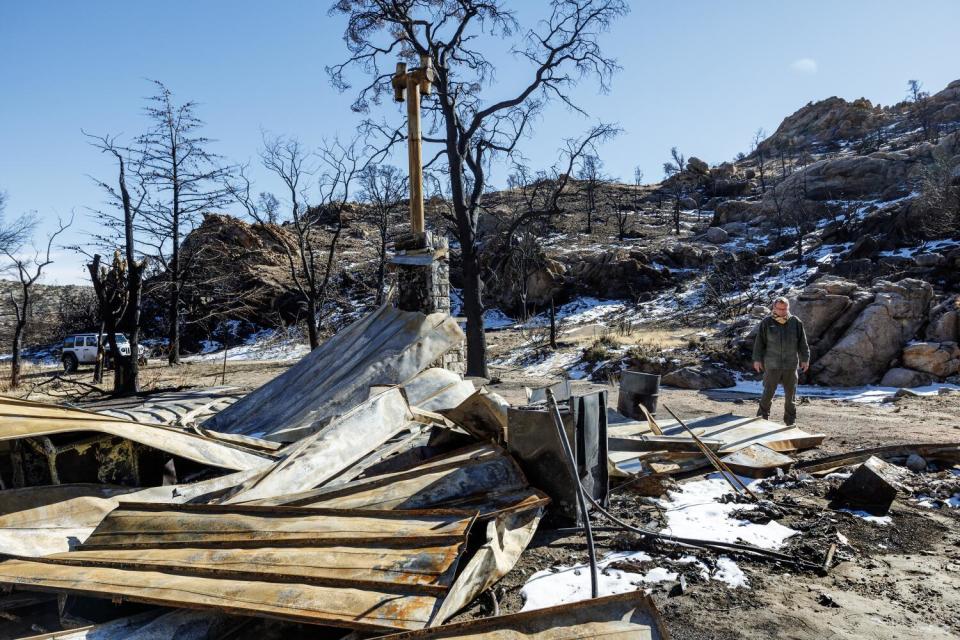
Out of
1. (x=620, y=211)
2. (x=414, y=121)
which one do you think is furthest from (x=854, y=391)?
(x=620, y=211)

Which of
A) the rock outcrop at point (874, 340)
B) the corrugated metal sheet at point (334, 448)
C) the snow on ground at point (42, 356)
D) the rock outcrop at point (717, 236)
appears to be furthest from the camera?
the rock outcrop at point (717, 236)

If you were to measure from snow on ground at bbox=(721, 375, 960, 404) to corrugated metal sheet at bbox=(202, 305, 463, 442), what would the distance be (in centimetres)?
783

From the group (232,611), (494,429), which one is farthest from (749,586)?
(232,611)

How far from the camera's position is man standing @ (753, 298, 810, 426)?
24.8 ft

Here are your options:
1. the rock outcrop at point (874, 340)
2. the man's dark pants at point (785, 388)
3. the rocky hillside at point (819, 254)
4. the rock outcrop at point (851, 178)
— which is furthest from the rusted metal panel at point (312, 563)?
the rock outcrop at point (851, 178)

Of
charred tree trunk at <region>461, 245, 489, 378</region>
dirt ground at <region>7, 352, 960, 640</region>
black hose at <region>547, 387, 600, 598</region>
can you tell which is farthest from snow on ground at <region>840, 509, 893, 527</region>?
charred tree trunk at <region>461, 245, 489, 378</region>

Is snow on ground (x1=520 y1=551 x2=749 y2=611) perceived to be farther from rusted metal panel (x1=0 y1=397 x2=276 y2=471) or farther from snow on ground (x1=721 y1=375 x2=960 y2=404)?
snow on ground (x1=721 y1=375 x2=960 y2=404)

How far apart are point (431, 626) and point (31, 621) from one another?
2.46 m

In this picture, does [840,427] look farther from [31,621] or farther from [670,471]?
[31,621]

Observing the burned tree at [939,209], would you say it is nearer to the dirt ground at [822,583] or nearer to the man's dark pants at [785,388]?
the man's dark pants at [785,388]

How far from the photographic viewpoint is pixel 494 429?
4996 mm

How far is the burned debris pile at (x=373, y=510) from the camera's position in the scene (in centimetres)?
282

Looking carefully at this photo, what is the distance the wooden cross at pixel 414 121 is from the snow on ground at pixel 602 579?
6.74 m

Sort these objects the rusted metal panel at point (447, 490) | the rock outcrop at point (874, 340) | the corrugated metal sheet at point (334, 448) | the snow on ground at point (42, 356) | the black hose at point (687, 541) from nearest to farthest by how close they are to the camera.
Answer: the black hose at point (687, 541) → the rusted metal panel at point (447, 490) → the corrugated metal sheet at point (334, 448) → the rock outcrop at point (874, 340) → the snow on ground at point (42, 356)
